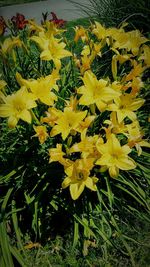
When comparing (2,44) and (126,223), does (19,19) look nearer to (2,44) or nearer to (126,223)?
(2,44)

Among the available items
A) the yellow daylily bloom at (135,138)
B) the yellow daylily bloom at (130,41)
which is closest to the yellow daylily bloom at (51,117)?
the yellow daylily bloom at (135,138)

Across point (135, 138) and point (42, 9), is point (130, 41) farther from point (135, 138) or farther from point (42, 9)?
point (42, 9)

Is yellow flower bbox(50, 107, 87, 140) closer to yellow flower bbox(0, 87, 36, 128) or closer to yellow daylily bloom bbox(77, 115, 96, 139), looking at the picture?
yellow daylily bloom bbox(77, 115, 96, 139)

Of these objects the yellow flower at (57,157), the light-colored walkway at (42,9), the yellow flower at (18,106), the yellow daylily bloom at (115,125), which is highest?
the light-colored walkway at (42,9)

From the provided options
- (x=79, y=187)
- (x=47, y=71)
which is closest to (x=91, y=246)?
(x=79, y=187)

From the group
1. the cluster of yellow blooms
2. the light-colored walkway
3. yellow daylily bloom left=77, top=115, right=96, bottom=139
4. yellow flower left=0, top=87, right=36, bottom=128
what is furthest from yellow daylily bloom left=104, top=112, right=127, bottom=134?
the light-colored walkway

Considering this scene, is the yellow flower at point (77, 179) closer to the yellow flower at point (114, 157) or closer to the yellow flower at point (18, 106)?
the yellow flower at point (114, 157)
